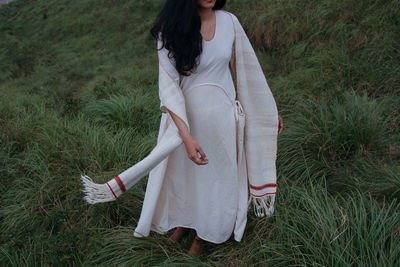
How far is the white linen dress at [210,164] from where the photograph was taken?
1.88m

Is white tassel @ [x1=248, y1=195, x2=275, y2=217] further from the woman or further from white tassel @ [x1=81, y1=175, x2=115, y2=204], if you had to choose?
white tassel @ [x1=81, y1=175, x2=115, y2=204]

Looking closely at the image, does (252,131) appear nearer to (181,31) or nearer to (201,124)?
(201,124)

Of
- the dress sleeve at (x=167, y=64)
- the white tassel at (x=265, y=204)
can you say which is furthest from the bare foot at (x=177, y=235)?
the dress sleeve at (x=167, y=64)

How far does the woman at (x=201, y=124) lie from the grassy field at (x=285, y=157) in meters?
0.25

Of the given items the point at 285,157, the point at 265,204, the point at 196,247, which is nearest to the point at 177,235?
the point at 196,247

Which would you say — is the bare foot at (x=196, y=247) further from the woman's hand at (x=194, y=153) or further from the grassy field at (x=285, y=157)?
the woman's hand at (x=194, y=153)

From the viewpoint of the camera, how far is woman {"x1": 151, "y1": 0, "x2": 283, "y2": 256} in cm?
174

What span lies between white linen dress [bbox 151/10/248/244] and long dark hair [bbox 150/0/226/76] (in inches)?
2.3

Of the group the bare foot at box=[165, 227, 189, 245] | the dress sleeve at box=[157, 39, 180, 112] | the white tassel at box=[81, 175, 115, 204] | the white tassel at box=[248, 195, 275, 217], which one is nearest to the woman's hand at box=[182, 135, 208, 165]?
the dress sleeve at box=[157, 39, 180, 112]

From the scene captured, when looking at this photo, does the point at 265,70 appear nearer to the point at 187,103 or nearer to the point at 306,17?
the point at 306,17

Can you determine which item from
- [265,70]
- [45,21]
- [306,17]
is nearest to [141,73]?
[265,70]

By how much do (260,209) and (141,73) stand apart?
445 centimetres

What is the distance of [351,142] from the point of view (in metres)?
→ 2.89

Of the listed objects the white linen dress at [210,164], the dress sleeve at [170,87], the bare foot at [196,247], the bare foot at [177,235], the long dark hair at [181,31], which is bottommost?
the bare foot at [177,235]
